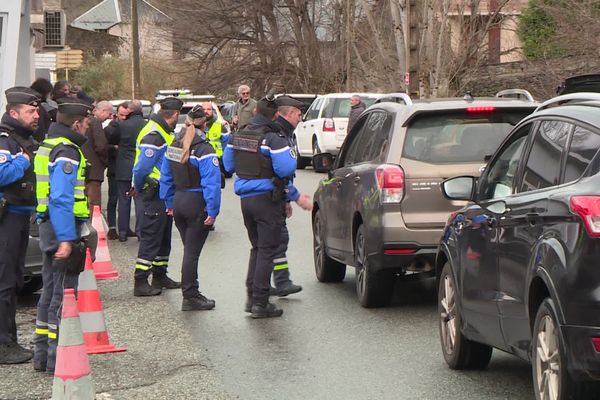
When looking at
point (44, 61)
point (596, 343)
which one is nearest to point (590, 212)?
point (596, 343)

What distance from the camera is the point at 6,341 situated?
8.50 m

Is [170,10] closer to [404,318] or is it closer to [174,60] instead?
[174,60]

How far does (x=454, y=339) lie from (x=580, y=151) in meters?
2.27

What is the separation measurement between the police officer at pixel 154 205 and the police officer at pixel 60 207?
3613 millimetres

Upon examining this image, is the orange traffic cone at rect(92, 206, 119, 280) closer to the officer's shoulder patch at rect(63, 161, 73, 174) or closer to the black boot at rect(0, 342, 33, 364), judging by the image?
the black boot at rect(0, 342, 33, 364)

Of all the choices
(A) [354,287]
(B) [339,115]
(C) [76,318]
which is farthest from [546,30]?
(C) [76,318]

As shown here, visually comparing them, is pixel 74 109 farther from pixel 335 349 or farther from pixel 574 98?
pixel 574 98

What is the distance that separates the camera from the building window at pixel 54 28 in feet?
71.0

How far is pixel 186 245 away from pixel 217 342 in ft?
6.11

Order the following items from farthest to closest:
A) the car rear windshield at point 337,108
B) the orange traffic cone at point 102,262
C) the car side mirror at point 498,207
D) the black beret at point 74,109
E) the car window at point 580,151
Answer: the car rear windshield at point 337,108 → the orange traffic cone at point 102,262 → the black beret at point 74,109 → the car side mirror at point 498,207 → the car window at point 580,151

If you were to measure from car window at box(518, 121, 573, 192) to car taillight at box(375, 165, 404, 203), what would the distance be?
10.4 feet

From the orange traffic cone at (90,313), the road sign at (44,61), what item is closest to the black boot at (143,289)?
the orange traffic cone at (90,313)

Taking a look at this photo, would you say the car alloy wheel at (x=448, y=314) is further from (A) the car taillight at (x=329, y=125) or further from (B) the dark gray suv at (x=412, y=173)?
(A) the car taillight at (x=329, y=125)

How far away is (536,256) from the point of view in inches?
233
